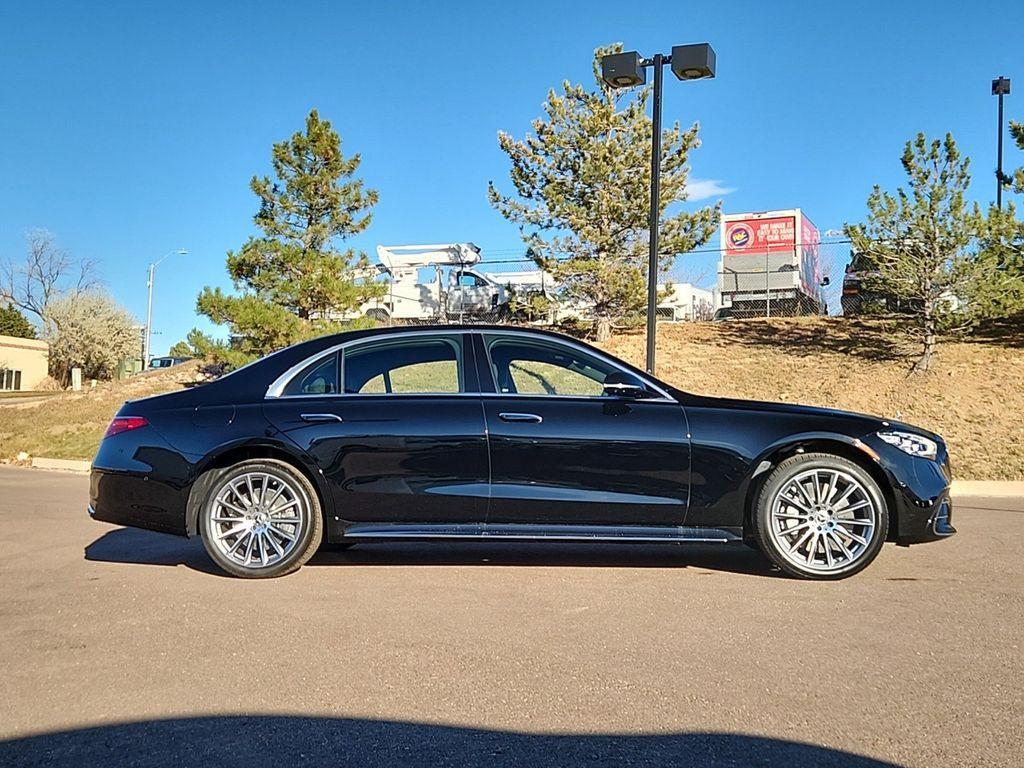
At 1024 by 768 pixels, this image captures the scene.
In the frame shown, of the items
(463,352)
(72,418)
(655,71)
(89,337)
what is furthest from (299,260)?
(89,337)

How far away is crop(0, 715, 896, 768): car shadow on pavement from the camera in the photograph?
2889mm

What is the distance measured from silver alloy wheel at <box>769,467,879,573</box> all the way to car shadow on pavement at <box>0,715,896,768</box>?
258 cm

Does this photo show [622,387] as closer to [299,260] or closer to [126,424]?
[126,424]

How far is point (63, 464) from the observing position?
1462 centimetres

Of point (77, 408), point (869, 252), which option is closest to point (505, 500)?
point (869, 252)

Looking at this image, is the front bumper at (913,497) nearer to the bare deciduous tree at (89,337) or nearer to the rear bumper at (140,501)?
the rear bumper at (140,501)

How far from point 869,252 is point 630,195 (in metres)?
6.44

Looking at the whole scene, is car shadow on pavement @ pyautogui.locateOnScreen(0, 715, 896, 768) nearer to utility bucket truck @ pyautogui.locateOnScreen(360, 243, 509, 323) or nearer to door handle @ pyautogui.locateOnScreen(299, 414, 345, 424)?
door handle @ pyautogui.locateOnScreen(299, 414, 345, 424)

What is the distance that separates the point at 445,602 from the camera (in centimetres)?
498

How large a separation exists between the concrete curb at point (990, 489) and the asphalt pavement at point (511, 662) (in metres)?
4.44

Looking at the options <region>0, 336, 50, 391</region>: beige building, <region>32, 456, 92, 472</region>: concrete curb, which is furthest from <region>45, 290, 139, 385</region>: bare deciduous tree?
<region>32, 456, 92, 472</region>: concrete curb

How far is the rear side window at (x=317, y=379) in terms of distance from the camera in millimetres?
5824

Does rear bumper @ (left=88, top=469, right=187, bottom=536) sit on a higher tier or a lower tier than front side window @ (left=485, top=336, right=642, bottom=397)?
lower

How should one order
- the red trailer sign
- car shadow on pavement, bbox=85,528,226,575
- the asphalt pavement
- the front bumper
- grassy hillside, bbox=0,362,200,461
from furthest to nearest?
the red trailer sign, grassy hillside, bbox=0,362,200,461, car shadow on pavement, bbox=85,528,226,575, the front bumper, the asphalt pavement
